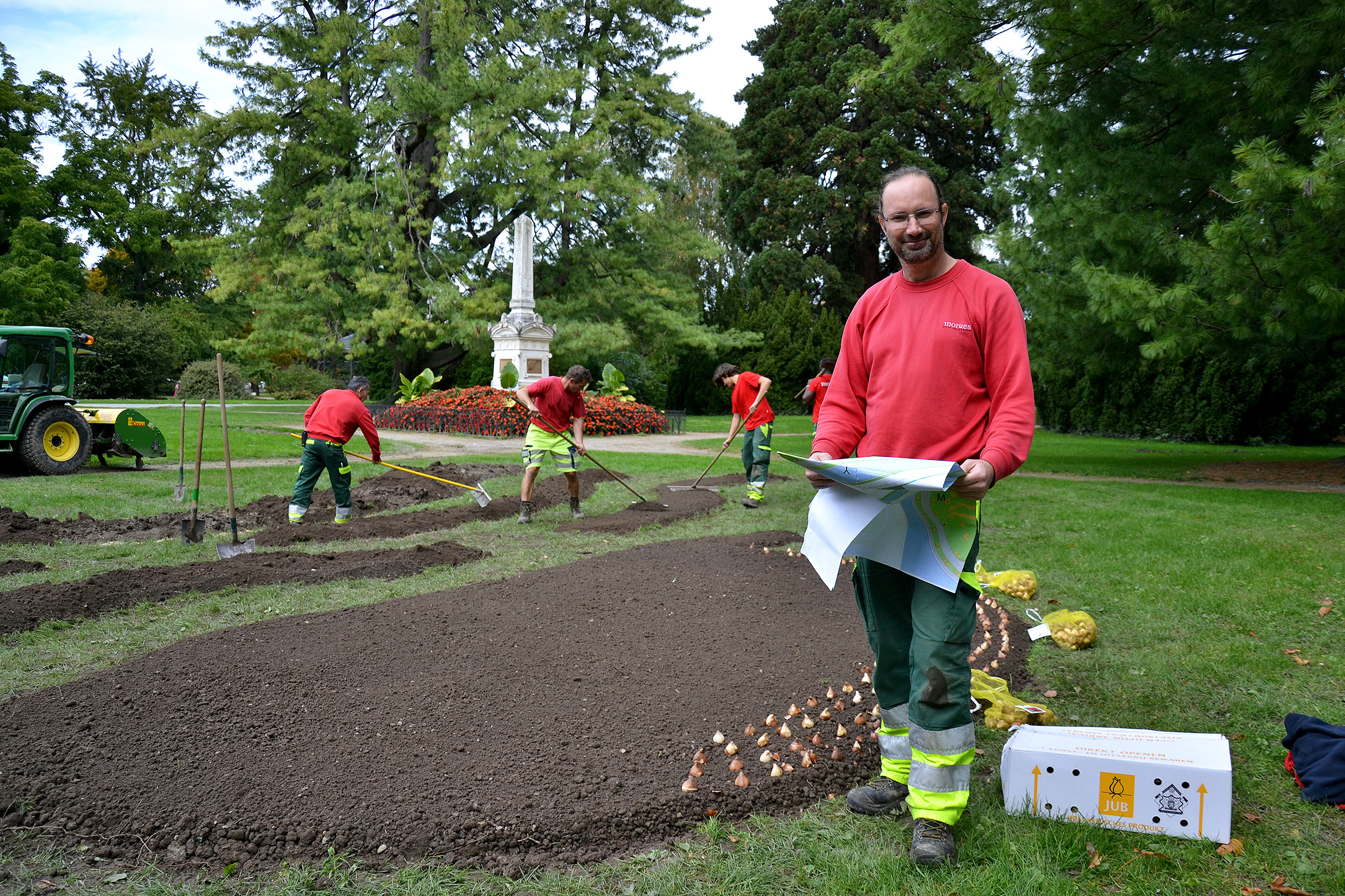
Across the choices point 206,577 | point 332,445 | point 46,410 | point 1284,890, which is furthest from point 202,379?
point 1284,890

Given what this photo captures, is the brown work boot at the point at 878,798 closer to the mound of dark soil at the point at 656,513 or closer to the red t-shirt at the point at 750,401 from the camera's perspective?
the mound of dark soil at the point at 656,513

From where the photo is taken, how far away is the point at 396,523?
336 inches

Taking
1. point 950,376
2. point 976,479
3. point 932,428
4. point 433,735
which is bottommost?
point 433,735

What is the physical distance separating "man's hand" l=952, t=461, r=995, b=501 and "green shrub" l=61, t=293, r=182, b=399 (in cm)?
3493

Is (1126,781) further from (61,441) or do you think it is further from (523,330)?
(523,330)

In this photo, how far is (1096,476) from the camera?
42.8 ft

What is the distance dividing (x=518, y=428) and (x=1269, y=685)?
17.6m

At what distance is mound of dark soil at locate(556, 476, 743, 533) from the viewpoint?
27.5ft

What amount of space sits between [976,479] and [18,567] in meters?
Answer: 6.96

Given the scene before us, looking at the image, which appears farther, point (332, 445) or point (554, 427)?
point (554, 427)

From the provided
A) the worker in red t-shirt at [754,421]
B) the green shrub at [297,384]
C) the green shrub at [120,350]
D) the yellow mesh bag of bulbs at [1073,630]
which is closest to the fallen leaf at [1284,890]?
the yellow mesh bag of bulbs at [1073,630]

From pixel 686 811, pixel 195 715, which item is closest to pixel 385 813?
pixel 686 811

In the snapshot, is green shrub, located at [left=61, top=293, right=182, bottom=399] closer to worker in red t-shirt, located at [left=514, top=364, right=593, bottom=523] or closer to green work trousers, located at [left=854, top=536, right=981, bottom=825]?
worker in red t-shirt, located at [left=514, top=364, right=593, bottom=523]

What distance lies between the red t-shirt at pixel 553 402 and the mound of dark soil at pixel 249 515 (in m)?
2.18
